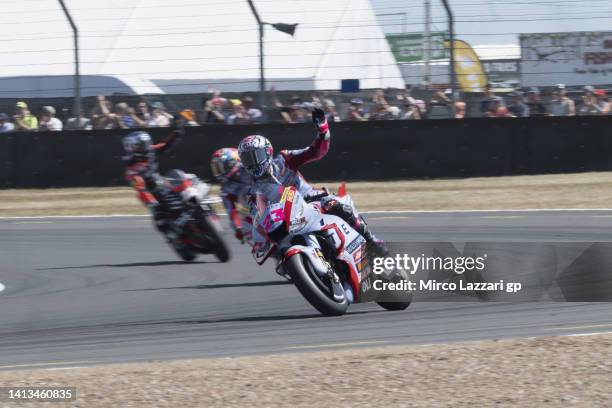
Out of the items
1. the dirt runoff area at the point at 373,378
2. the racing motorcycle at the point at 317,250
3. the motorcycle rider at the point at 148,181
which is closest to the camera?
the dirt runoff area at the point at 373,378

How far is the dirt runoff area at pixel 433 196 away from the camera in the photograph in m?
16.1

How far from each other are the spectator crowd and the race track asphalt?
4.02m

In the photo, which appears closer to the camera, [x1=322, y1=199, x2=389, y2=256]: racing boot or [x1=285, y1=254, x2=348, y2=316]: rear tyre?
[x1=285, y1=254, x2=348, y2=316]: rear tyre

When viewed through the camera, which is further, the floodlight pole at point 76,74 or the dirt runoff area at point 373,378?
the floodlight pole at point 76,74

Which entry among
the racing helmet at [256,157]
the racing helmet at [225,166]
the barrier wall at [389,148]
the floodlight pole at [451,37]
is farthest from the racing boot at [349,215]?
the floodlight pole at [451,37]

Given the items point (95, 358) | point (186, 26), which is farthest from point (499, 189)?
point (95, 358)

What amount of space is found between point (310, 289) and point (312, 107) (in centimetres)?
1101

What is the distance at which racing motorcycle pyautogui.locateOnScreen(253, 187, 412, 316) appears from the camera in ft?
26.5

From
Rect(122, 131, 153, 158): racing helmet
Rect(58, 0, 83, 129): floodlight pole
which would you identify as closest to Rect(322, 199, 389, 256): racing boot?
Rect(122, 131, 153, 158): racing helmet

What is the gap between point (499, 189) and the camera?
56.1 ft

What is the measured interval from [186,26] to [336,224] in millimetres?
12538

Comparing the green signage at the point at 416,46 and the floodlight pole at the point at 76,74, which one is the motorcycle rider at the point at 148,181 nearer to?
the green signage at the point at 416,46

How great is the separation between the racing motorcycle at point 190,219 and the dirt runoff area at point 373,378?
5021mm

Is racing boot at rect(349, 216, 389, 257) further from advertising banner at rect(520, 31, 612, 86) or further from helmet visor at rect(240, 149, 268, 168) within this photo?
advertising banner at rect(520, 31, 612, 86)
